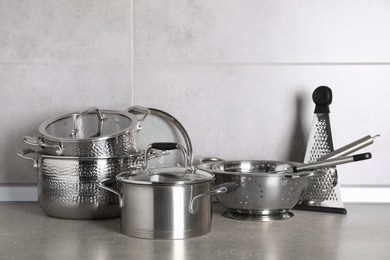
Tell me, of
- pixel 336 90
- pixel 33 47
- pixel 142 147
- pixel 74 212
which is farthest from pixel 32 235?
pixel 336 90

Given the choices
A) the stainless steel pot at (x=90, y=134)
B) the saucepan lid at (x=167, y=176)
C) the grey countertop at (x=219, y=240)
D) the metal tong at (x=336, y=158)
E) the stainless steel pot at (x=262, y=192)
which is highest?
the stainless steel pot at (x=90, y=134)

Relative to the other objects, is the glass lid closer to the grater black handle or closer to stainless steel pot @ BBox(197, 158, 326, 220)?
stainless steel pot @ BBox(197, 158, 326, 220)

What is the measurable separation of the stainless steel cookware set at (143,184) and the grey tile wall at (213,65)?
0.53ft

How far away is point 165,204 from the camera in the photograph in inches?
48.5

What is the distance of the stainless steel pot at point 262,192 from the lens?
1.37 meters

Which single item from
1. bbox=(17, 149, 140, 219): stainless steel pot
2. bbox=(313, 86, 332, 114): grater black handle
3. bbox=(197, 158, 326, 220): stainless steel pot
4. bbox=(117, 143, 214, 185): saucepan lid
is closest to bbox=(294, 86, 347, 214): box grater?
bbox=(313, 86, 332, 114): grater black handle

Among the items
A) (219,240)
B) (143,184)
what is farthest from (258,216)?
(143,184)

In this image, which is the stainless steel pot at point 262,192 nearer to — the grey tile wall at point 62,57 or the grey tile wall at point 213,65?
the grey tile wall at point 213,65

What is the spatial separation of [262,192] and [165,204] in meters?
0.25

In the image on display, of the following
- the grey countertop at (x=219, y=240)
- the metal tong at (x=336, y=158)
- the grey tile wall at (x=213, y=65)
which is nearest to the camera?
the grey countertop at (x=219, y=240)

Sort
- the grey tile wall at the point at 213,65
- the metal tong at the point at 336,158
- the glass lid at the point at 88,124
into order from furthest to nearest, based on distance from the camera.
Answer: the grey tile wall at the point at 213,65
the glass lid at the point at 88,124
the metal tong at the point at 336,158

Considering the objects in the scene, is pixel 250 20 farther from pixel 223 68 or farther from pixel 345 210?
pixel 345 210

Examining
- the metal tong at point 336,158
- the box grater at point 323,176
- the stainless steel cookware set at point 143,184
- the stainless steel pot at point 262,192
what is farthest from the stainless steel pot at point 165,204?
the box grater at point 323,176

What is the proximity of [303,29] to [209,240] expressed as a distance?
0.68m
